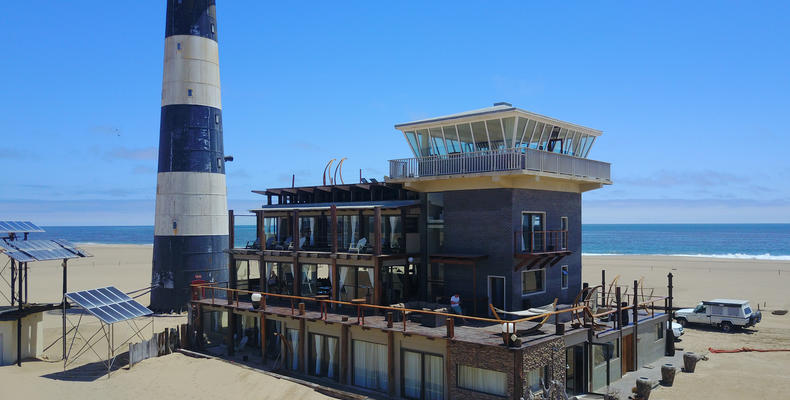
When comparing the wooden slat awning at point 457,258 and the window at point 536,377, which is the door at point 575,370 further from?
the wooden slat awning at point 457,258

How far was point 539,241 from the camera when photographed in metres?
26.3

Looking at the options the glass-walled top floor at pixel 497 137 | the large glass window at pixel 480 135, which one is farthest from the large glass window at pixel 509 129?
the large glass window at pixel 480 135

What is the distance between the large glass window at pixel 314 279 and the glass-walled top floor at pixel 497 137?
7.72 meters

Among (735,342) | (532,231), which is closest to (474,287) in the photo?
(532,231)

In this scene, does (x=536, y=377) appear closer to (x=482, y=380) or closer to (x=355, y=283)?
(x=482, y=380)

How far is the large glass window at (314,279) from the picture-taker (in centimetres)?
2894

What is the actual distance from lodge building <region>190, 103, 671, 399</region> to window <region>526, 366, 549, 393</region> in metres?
0.10

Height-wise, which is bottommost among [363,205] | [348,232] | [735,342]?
[735,342]

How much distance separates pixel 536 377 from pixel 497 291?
6.58m

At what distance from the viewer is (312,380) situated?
23734 mm

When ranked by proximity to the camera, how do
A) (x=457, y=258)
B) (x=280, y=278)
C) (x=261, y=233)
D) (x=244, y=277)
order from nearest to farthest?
(x=457, y=258) < (x=261, y=233) < (x=280, y=278) < (x=244, y=277)

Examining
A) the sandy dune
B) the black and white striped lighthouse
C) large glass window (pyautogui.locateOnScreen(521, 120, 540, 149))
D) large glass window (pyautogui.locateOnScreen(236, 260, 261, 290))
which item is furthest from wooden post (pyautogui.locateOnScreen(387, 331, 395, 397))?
the black and white striped lighthouse

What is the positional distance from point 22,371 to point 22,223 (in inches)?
285

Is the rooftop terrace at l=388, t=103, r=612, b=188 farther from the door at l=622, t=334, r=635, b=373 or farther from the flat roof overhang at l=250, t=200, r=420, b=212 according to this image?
the door at l=622, t=334, r=635, b=373
